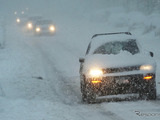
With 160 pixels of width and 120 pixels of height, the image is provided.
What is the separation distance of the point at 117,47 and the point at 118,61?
1.26 m

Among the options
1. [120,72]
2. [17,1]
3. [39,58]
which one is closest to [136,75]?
[120,72]

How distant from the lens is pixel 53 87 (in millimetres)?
12289

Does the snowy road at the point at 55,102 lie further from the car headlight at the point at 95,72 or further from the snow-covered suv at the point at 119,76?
the car headlight at the point at 95,72

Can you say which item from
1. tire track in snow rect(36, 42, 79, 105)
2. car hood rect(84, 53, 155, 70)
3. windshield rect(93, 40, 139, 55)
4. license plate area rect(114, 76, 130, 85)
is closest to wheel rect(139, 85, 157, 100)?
license plate area rect(114, 76, 130, 85)

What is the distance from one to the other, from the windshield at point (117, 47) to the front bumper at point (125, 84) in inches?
55.7

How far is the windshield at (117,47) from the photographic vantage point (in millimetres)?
10227

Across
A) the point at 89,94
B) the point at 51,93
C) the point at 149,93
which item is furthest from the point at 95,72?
the point at 51,93

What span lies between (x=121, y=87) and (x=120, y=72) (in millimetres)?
360

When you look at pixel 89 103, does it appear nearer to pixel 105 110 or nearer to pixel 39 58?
pixel 105 110

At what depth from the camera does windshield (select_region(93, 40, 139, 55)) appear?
10.2 metres

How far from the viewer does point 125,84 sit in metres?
8.84

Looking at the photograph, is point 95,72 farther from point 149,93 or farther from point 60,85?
point 60,85

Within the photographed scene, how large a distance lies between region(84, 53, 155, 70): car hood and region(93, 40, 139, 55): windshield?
1.59 feet

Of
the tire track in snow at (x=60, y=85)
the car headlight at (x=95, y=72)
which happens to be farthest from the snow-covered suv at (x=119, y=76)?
the tire track in snow at (x=60, y=85)
